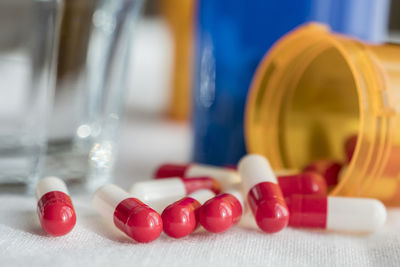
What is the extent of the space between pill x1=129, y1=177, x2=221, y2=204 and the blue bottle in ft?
0.85

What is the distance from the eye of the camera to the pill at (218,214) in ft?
2.40

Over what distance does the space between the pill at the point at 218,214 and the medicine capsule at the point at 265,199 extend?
0.03 metres

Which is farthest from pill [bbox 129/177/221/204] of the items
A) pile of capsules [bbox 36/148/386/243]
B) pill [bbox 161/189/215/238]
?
pill [bbox 161/189/215/238]

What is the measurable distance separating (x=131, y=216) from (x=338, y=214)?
28 centimetres

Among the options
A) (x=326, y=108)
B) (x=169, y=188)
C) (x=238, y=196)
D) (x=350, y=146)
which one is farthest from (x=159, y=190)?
(x=326, y=108)

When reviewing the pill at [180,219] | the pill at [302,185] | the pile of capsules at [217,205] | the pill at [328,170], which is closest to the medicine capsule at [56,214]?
the pile of capsules at [217,205]

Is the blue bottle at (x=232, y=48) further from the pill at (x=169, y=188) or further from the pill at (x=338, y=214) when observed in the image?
the pill at (x=338, y=214)

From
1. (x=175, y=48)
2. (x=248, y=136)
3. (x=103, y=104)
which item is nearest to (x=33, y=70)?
(x=103, y=104)

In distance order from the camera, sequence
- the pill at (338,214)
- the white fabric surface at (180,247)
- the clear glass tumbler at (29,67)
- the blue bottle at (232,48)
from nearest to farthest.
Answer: the white fabric surface at (180,247), the pill at (338,214), the clear glass tumbler at (29,67), the blue bottle at (232,48)

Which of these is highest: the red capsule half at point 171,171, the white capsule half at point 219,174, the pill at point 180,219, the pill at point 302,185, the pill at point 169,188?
the pill at point 180,219

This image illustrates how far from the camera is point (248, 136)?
1112mm

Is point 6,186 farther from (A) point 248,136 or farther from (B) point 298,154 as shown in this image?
(B) point 298,154

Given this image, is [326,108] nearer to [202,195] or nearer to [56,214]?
[202,195]

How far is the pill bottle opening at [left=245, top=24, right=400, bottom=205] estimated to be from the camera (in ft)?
2.89
